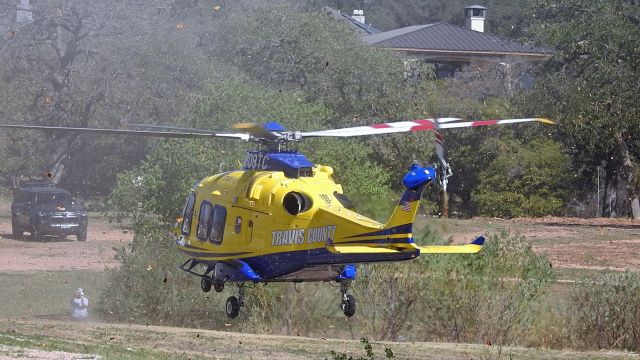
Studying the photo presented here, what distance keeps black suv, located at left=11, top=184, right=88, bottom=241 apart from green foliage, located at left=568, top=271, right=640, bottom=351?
797 inches

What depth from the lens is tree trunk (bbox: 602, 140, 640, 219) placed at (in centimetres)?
4691

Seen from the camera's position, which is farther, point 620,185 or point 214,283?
→ point 620,185

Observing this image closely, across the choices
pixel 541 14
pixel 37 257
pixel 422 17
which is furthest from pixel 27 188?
pixel 422 17

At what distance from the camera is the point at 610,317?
26.6 meters

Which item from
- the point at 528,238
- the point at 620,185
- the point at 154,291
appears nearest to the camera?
the point at 154,291

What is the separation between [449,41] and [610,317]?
56083 millimetres

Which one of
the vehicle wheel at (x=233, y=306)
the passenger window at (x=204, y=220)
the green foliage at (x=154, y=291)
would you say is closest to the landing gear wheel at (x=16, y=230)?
the green foliage at (x=154, y=291)

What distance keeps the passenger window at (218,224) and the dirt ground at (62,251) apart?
14680 millimetres

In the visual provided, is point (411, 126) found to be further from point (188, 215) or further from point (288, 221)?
point (188, 215)

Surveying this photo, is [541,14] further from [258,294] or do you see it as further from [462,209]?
[258,294]

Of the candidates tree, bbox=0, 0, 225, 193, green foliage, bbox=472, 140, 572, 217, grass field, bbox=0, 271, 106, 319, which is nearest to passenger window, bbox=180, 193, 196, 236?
grass field, bbox=0, 271, 106, 319

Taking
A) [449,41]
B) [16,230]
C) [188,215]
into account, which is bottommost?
[16,230]

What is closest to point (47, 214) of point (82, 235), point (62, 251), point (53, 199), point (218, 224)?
point (53, 199)

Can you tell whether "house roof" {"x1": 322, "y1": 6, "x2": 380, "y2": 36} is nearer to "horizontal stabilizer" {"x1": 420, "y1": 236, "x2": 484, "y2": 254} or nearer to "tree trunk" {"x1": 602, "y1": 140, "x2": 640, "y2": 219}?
"tree trunk" {"x1": 602, "y1": 140, "x2": 640, "y2": 219}
